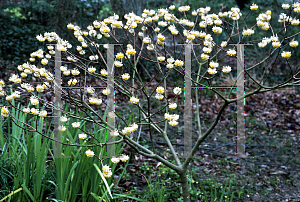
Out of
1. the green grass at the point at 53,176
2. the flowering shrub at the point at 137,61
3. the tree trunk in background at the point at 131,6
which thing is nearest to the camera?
the flowering shrub at the point at 137,61

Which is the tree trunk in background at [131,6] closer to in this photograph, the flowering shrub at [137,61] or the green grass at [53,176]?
the flowering shrub at [137,61]

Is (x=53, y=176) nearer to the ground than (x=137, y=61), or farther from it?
nearer to the ground

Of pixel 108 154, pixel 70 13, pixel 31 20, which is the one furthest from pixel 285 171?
pixel 31 20

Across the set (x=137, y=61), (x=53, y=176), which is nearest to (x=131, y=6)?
(x=137, y=61)

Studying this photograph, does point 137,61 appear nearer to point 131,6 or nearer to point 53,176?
point 53,176

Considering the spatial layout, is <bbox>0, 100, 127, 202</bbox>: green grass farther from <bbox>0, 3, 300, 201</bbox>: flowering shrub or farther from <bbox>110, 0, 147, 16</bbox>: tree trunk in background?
<bbox>110, 0, 147, 16</bbox>: tree trunk in background

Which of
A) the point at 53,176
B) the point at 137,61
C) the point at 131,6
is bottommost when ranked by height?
the point at 53,176

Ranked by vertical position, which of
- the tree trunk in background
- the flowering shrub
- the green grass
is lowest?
the green grass

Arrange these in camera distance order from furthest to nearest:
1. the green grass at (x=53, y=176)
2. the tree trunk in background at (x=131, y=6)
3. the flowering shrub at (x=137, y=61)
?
1. the tree trunk in background at (x=131, y=6)
2. the green grass at (x=53, y=176)
3. the flowering shrub at (x=137, y=61)

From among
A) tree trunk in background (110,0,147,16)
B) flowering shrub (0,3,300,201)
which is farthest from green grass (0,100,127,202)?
tree trunk in background (110,0,147,16)

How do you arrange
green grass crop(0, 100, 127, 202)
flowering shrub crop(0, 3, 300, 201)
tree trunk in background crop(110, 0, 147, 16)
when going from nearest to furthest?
flowering shrub crop(0, 3, 300, 201) < green grass crop(0, 100, 127, 202) < tree trunk in background crop(110, 0, 147, 16)

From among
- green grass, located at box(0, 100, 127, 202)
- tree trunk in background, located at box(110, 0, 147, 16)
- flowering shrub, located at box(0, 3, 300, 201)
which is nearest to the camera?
flowering shrub, located at box(0, 3, 300, 201)

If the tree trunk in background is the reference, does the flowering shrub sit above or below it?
below

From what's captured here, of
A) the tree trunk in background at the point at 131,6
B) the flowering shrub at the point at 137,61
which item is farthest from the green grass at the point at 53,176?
the tree trunk in background at the point at 131,6
